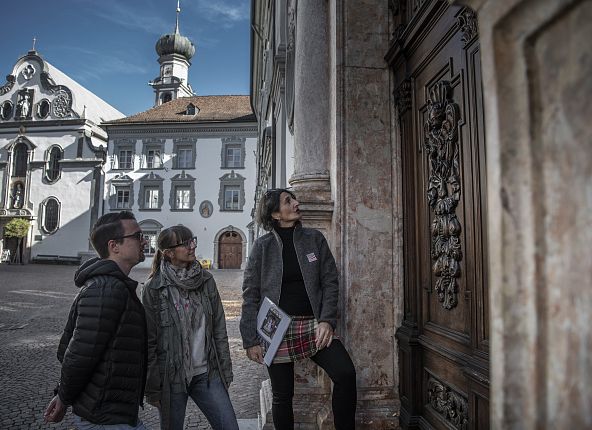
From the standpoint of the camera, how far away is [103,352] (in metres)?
1.76

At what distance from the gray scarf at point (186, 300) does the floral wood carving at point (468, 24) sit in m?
2.01

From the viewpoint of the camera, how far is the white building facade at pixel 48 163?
32.3m

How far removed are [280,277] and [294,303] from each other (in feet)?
0.58

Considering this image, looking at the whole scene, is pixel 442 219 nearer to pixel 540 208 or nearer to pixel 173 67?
pixel 540 208

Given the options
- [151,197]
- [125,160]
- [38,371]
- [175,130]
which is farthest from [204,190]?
[38,371]

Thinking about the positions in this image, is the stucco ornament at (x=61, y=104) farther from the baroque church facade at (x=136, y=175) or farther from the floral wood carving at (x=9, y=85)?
the floral wood carving at (x=9, y=85)

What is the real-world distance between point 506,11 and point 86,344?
1.77m

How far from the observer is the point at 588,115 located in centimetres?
55

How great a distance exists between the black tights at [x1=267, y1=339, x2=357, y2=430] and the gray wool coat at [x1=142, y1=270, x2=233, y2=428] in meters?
0.31

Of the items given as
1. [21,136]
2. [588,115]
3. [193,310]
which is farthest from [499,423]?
[21,136]

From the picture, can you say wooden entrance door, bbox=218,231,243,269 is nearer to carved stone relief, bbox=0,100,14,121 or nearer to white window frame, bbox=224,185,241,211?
white window frame, bbox=224,185,241,211

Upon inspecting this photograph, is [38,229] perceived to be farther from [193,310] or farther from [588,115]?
[588,115]

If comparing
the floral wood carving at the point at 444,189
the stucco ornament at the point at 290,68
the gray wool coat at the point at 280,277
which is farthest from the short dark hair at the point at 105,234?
the stucco ornament at the point at 290,68

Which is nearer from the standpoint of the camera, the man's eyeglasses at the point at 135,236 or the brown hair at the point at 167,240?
the man's eyeglasses at the point at 135,236
